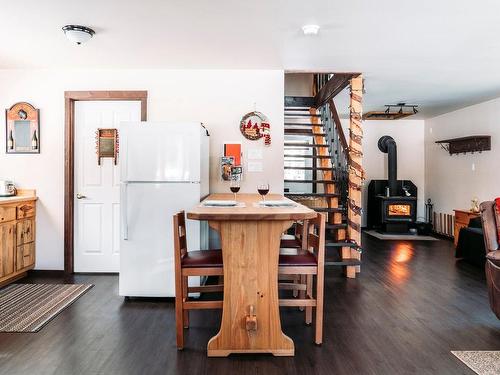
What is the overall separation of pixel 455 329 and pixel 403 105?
4404 millimetres

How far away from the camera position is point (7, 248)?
11.7ft

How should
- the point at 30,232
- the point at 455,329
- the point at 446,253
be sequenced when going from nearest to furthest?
1. the point at 455,329
2. the point at 30,232
3. the point at 446,253

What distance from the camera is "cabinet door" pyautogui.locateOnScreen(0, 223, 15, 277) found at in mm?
3471

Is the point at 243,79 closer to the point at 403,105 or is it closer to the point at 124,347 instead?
the point at 124,347

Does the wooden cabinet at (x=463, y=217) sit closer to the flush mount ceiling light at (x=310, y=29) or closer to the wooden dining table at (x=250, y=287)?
the flush mount ceiling light at (x=310, y=29)

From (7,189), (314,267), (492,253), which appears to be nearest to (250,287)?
(314,267)

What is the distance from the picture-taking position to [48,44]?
3.27 metres

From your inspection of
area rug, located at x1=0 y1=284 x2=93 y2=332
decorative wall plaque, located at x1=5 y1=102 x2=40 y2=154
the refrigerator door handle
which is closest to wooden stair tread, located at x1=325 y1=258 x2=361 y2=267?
the refrigerator door handle

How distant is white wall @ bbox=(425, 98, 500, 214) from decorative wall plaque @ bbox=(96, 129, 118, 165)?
5.83 meters

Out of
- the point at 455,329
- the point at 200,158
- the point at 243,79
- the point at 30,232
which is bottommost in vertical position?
the point at 455,329

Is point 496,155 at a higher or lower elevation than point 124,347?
higher

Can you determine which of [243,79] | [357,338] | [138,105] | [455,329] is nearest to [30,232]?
[138,105]

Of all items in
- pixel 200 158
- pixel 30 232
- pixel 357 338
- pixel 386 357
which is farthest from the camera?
pixel 30 232

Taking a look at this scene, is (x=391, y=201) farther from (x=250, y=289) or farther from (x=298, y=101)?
(x=250, y=289)
